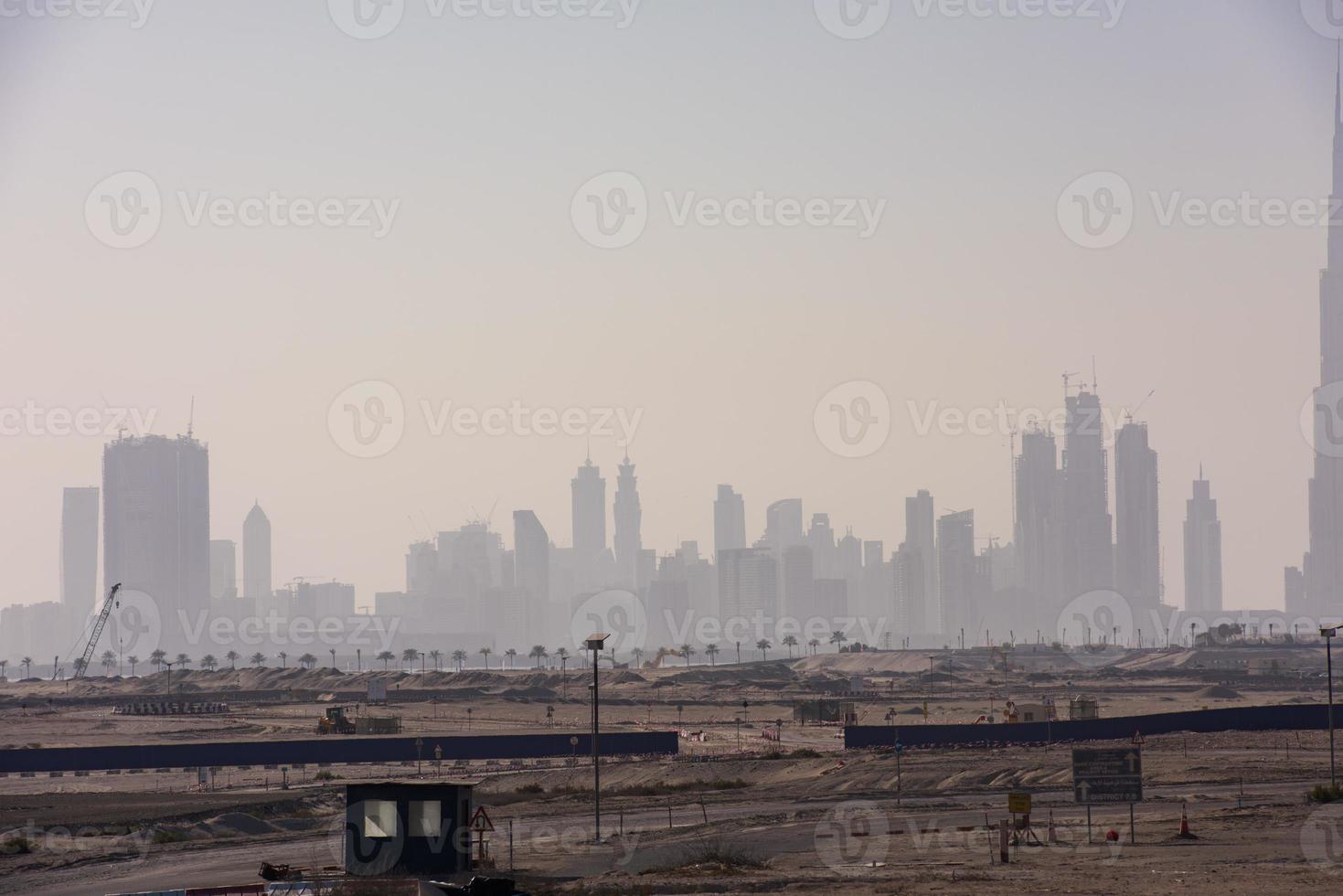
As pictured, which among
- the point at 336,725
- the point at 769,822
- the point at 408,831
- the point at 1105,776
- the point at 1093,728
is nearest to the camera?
the point at 408,831

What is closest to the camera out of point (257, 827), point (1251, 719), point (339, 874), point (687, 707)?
point (339, 874)

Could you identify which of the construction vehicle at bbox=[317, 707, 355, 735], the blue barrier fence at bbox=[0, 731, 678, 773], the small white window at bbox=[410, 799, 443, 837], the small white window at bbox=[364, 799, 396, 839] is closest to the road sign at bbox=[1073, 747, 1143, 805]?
the small white window at bbox=[410, 799, 443, 837]

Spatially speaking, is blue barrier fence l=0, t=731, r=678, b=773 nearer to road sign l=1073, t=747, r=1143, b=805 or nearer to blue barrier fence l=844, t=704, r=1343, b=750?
blue barrier fence l=844, t=704, r=1343, b=750

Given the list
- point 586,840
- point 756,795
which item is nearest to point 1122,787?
point 586,840

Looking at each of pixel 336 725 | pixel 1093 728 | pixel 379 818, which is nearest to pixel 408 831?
pixel 379 818

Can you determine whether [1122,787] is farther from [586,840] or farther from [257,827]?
[257,827]

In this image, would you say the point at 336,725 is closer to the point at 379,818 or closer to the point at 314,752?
the point at 314,752

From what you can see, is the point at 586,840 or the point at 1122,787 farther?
the point at 586,840
